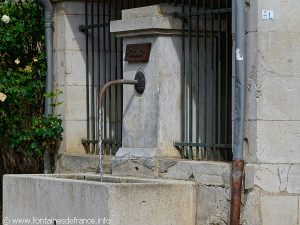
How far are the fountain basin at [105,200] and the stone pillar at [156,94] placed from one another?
39 centimetres

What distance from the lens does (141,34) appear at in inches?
420

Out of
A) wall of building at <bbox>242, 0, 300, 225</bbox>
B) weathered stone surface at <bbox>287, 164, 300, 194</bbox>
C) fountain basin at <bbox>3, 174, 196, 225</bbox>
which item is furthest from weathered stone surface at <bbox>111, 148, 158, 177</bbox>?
weathered stone surface at <bbox>287, 164, 300, 194</bbox>

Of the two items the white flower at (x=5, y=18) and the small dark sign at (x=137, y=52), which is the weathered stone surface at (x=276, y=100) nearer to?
the small dark sign at (x=137, y=52)

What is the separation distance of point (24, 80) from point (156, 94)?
2.28 meters

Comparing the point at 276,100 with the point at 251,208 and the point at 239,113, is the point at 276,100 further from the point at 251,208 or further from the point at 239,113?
the point at 251,208

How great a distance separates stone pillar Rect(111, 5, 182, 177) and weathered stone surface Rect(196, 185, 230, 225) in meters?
0.73

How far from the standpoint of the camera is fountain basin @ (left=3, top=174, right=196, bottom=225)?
363 inches

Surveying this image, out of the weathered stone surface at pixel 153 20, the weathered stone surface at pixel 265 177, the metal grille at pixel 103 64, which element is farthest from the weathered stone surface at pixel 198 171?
the metal grille at pixel 103 64

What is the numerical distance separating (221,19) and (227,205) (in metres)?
1.97

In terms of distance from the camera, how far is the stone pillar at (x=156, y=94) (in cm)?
1044

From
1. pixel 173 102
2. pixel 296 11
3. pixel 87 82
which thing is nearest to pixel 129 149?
pixel 173 102

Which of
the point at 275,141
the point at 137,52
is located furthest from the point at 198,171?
the point at 137,52

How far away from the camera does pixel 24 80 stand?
39.8ft

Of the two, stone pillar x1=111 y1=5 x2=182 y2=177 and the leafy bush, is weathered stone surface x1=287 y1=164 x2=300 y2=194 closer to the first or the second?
stone pillar x1=111 y1=5 x2=182 y2=177
